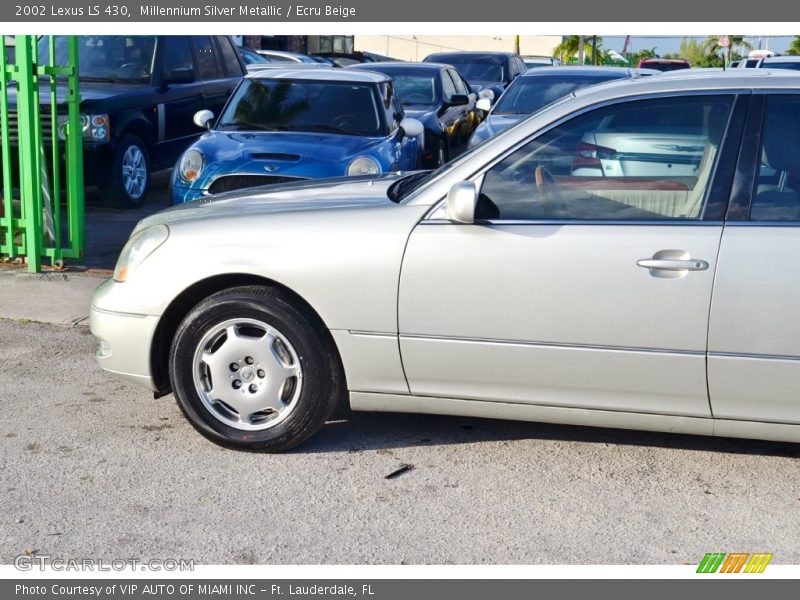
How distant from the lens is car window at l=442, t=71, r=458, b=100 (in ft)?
44.1

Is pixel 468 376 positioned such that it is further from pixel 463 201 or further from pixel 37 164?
pixel 37 164

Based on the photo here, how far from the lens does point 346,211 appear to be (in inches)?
179

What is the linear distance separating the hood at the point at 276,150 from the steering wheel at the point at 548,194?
165 inches

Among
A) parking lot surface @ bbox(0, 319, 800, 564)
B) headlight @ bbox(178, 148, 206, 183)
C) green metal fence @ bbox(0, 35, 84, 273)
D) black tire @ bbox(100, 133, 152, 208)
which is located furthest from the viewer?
black tire @ bbox(100, 133, 152, 208)

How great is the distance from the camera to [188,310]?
475 centimetres

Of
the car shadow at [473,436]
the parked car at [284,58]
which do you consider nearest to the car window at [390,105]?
the car shadow at [473,436]

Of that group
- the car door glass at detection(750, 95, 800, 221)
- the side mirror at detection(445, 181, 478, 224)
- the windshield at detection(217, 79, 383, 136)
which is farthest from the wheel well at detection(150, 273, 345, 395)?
the windshield at detection(217, 79, 383, 136)

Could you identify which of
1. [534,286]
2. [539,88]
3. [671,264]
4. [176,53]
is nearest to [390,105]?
[539,88]

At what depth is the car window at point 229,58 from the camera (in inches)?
497

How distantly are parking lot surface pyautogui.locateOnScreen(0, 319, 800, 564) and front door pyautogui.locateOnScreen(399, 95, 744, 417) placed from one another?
0.38 m

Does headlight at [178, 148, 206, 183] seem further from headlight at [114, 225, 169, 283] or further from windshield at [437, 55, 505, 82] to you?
windshield at [437, 55, 505, 82]

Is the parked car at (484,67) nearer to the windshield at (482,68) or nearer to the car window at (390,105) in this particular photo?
the windshield at (482,68)

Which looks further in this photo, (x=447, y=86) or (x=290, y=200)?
(x=447, y=86)

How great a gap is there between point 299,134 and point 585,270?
5.18m
